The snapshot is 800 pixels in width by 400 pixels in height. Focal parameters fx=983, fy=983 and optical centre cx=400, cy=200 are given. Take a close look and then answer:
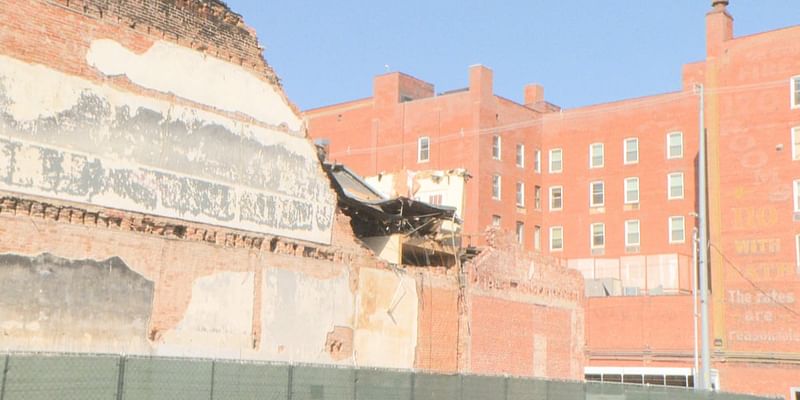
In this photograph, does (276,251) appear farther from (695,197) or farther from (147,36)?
(695,197)

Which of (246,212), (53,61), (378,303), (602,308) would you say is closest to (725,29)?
(602,308)

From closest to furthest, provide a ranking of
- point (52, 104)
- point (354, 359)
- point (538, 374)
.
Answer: point (52, 104)
point (354, 359)
point (538, 374)

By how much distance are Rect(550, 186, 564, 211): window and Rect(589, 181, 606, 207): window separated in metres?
2.22

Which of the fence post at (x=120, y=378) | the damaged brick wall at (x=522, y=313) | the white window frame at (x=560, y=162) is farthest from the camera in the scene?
the white window frame at (x=560, y=162)

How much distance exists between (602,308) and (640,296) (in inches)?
83.7

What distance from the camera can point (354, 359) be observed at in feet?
81.5

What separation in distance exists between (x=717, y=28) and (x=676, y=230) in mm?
13666

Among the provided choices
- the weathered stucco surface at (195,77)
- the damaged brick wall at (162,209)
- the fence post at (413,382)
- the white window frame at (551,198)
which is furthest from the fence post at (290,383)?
the white window frame at (551,198)

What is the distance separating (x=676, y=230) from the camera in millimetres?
58469

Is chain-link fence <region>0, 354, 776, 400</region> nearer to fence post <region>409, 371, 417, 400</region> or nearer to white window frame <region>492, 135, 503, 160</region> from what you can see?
fence post <region>409, 371, 417, 400</region>

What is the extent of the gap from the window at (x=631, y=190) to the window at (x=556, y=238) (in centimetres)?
501

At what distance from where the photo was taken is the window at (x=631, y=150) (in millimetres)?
60750

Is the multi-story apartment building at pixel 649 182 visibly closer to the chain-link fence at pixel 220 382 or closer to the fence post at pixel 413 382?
the chain-link fence at pixel 220 382

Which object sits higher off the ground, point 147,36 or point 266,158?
point 147,36
